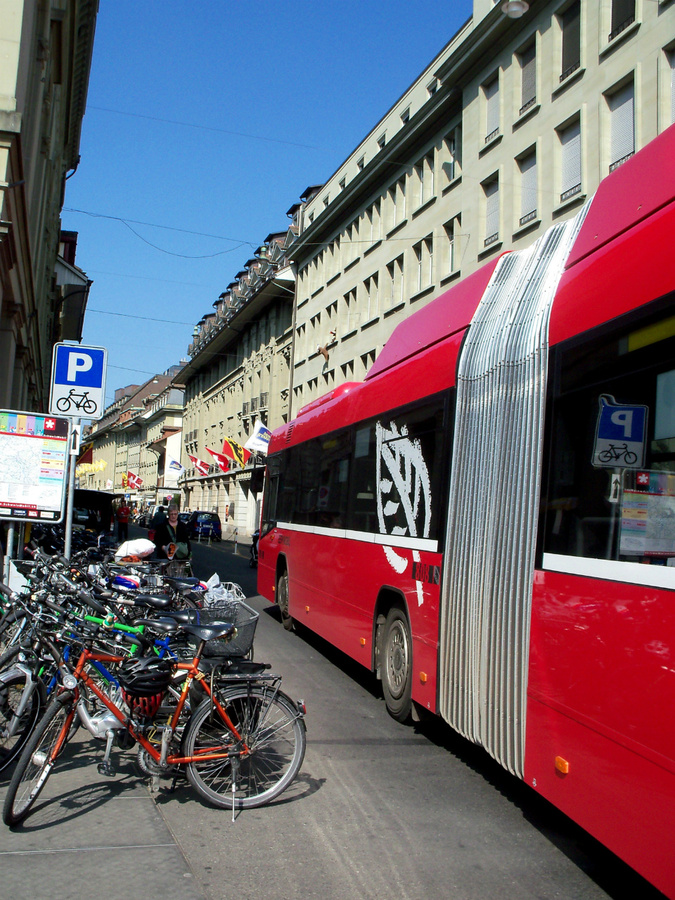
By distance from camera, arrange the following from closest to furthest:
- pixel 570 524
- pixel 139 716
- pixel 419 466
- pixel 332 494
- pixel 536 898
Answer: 1. pixel 536 898
2. pixel 570 524
3. pixel 139 716
4. pixel 419 466
5. pixel 332 494

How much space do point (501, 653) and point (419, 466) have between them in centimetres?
222

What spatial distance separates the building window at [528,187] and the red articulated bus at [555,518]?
18.4 metres

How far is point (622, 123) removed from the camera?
21.2 meters

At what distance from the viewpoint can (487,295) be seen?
6.47 metres

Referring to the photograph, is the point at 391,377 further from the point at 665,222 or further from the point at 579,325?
the point at 665,222

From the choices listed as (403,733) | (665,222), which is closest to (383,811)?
(403,733)

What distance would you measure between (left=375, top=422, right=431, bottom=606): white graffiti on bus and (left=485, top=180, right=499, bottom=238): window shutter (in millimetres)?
20061

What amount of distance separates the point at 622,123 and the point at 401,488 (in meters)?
17.4

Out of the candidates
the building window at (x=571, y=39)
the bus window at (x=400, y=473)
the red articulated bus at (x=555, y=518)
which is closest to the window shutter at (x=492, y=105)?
the building window at (x=571, y=39)

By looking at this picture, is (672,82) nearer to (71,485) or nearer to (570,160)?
(570,160)

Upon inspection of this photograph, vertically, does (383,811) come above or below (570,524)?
below

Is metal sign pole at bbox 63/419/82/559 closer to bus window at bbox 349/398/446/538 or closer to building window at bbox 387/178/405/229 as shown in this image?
bus window at bbox 349/398/446/538

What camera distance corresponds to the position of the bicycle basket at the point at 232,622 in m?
5.07

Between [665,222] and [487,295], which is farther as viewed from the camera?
[487,295]
